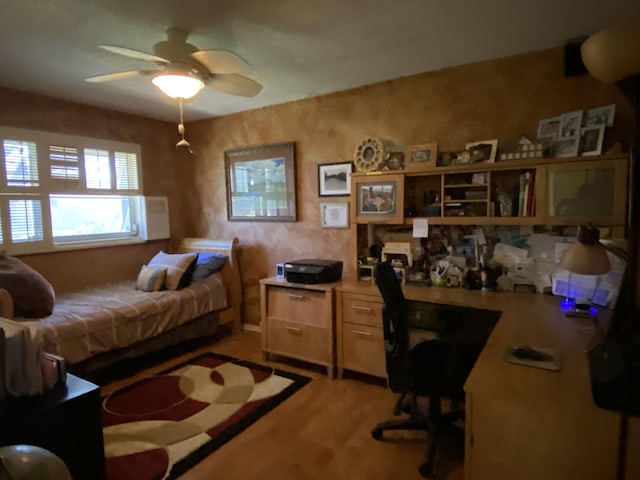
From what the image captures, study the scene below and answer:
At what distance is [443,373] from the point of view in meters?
1.92

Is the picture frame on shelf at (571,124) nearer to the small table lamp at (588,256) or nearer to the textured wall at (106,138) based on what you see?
the small table lamp at (588,256)

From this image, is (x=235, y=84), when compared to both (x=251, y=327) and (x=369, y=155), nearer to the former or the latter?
(x=369, y=155)

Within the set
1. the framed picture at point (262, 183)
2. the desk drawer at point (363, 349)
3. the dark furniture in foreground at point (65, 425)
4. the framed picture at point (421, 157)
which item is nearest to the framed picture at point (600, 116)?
the framed picture at point (421, 157)

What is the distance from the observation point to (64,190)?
3.50 metres

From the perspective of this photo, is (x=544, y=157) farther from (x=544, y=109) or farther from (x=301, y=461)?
(x=301, y=461)

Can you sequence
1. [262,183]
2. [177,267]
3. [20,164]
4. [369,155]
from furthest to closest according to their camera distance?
1. [262,183]
2. [177,267]
3. [20,164]
4. [369,155]

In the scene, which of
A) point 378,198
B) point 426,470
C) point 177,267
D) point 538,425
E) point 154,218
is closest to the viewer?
point 538,425

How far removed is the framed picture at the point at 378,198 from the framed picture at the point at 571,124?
1.04 m

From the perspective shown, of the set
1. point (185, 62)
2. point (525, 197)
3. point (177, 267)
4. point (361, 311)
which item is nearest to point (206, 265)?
point (177, 267)

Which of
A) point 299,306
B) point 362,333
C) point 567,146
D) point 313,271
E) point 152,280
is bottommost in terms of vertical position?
point 362,333

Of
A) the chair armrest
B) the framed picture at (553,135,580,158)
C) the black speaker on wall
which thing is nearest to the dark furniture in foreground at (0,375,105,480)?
the chair armrest

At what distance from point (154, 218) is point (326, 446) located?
10.1 feet

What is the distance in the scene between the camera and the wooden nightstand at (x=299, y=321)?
9.66ft

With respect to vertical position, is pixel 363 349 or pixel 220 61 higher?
pixel 220 61
